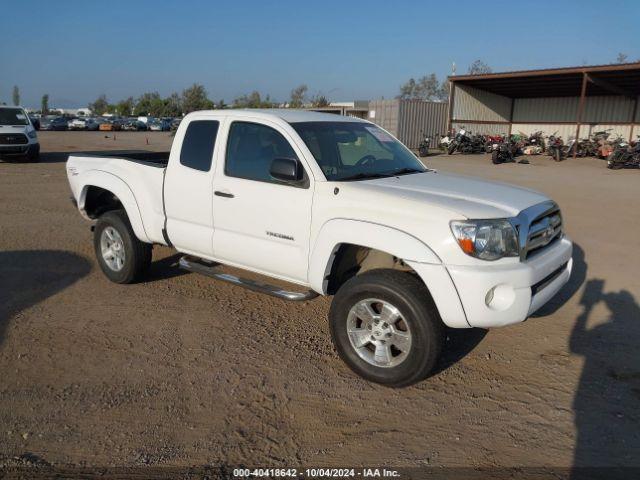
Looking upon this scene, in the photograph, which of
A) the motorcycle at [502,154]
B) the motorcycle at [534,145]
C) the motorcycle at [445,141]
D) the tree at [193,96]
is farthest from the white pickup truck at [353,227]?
Result: the tree at [193,96]

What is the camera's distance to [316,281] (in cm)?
416

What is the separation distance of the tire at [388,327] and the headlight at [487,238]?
443mm

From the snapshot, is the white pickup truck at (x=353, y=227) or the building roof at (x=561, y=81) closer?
the white pickup truck at (x=353, y=227)

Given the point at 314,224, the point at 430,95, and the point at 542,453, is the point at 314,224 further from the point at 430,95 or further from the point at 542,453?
the point at 430,95

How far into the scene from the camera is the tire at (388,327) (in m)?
3.62

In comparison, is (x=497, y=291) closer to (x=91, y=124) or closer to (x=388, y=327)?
(x=388, y=327)

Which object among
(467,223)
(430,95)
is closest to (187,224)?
(467,223)

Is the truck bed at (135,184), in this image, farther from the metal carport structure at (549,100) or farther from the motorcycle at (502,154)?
the metal carport structure at (549,100)

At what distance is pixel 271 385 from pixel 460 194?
194 cm

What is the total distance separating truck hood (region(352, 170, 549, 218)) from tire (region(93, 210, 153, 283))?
269cm

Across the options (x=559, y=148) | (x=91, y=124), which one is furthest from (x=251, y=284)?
(x=91, y=124)

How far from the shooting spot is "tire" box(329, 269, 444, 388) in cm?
362

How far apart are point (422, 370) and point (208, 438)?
57.0 inches

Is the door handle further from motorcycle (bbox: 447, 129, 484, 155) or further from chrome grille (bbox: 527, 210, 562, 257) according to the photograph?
motorcycle (bbox: 447, 129, 484, 155)
